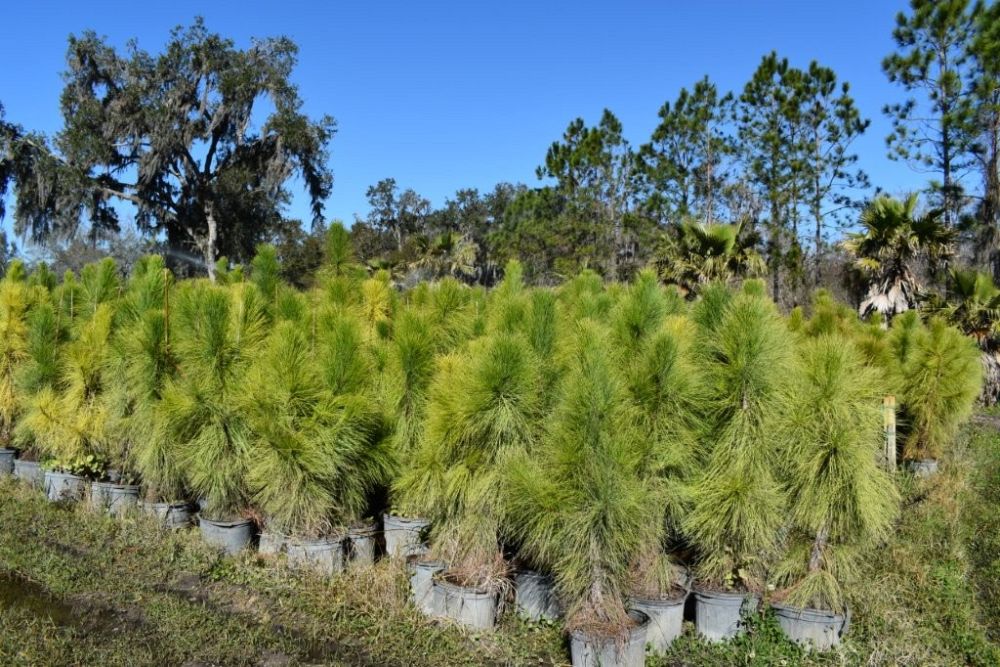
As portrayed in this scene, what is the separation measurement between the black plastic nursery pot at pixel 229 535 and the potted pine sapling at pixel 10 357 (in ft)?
11.9

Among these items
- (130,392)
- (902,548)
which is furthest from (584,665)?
(130,392)

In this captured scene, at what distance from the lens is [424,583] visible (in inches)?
158

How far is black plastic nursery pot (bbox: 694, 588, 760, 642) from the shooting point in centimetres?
367

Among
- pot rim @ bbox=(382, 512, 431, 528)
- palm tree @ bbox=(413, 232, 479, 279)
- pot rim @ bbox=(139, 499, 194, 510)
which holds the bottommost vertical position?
pot rim @ bbox=(139, 499, 194, 510)

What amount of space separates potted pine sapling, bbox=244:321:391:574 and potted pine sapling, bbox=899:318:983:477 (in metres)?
5.81

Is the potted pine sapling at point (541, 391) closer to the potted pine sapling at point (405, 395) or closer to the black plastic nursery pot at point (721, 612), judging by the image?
the black plastic nursery pot at point (721, 612)

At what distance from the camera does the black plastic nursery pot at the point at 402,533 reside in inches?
180

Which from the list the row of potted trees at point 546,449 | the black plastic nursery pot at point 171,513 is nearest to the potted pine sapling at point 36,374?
the row of potted trees at point 546,449

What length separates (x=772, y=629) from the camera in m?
3.66

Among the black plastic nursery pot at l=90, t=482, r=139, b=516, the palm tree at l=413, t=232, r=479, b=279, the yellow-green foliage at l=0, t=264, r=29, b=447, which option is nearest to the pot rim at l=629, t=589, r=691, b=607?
the black plastic nursery pot at l=90, t=482, r=139, b=516

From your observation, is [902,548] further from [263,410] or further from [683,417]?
[263,410]

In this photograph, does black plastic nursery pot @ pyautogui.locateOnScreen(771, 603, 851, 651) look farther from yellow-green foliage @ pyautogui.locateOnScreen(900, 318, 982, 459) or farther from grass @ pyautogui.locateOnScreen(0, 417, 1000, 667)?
yellow-green foliage @ pyautogui.locateOnScreen(900, 318, 982, 459)

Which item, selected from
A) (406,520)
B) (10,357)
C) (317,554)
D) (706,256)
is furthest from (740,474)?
(706,256)

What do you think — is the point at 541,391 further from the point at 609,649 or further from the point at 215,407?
the point at 215,407
